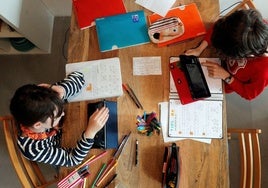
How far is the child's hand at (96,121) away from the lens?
1.00m

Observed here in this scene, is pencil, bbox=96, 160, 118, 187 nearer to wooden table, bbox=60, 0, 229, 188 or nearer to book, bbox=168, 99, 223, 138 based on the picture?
wooden table, bbox=60, 0, 229, 188

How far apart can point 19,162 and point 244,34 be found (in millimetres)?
901

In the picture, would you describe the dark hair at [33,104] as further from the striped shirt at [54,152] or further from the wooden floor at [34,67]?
the wooden floor at [34,67]

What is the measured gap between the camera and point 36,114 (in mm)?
880

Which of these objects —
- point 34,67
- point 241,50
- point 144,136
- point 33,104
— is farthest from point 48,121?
point 34,67

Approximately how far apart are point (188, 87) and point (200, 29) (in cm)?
24

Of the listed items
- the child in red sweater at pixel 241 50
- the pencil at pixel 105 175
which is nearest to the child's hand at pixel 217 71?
the child in red sweater at pixel 241 50

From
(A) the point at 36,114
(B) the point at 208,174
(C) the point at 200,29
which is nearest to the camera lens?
(A) the point at 36,114

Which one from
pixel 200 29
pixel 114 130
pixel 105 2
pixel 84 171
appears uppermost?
pixel 105 2

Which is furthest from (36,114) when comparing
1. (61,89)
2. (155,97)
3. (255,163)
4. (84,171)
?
(255,163)

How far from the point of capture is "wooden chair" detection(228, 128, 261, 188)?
3.64 feet

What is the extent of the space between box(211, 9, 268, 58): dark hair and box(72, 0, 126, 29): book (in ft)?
1.42

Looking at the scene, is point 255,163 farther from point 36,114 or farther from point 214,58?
point 36,114

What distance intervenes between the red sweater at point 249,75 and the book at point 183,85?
61 mm
